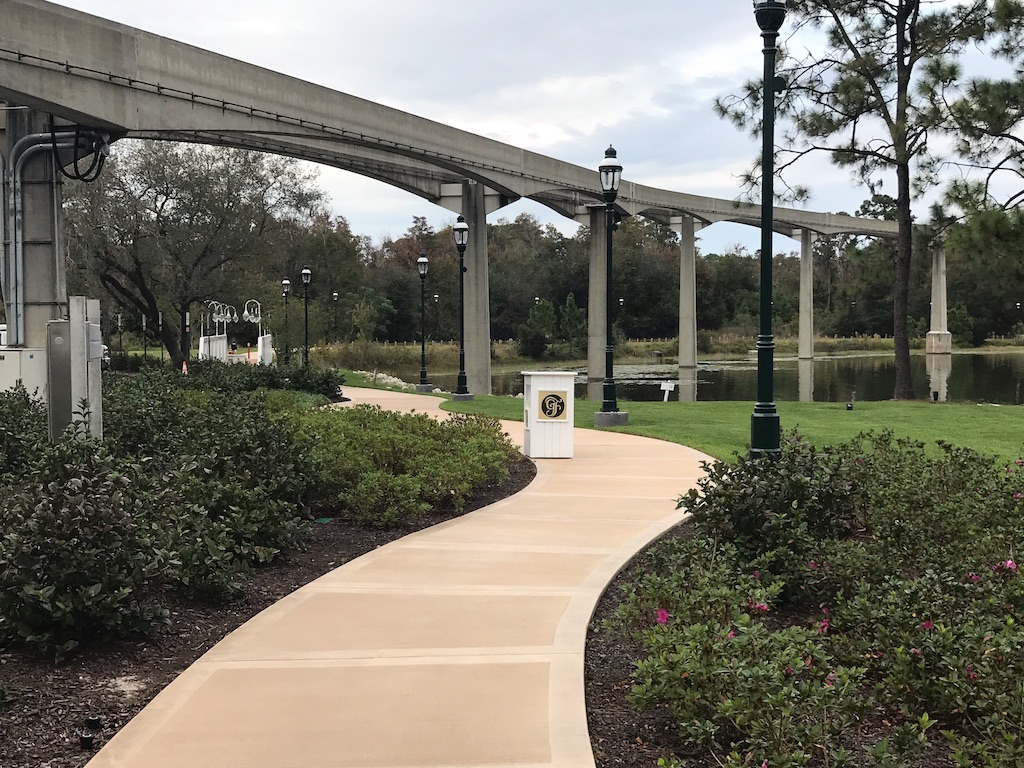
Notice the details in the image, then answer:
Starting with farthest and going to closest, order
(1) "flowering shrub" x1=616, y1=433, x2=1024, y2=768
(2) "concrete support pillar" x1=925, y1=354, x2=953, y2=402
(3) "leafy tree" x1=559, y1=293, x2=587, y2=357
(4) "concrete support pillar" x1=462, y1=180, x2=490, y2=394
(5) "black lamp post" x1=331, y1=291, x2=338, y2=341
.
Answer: (3) "leafy tree" x1=559, y1=293, x2=587, y2=357, (5) "black lamp post" x1=331, y1=291, x2=338, y2=341, (2) "concrete support pillar" x1=925, y1=354, x2=953, y2=402, (4) "concrete support pillar" x1=462, y1=180, x2=490, y2=394, (1) "flowering shrub" x1=616, y1=433, x2=1024, y2=768

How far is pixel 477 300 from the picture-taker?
3494 cm

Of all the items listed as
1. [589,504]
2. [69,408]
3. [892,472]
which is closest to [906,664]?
[892,472]

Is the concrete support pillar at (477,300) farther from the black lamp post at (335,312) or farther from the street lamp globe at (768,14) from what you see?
the black lamp post at (335,312)

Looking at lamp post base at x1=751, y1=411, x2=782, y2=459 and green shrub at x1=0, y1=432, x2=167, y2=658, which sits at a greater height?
lamp post base at x1=751, y1=411, x2=782, y2=459

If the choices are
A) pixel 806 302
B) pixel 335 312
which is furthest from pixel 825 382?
pixel 335 312

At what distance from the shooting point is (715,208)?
5550 centimetres

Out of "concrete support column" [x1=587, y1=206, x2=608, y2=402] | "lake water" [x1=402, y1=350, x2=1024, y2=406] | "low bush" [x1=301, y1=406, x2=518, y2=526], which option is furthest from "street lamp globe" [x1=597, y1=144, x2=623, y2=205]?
"concrete support column" [x1=587, y1=206, x2=608, y2=402]

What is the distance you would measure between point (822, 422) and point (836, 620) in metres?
14.8

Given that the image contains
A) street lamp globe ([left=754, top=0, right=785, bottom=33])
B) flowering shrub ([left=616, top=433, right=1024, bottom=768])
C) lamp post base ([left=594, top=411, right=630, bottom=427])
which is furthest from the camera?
lamp post base ([left=594, top=411, right=630, bottom=427])

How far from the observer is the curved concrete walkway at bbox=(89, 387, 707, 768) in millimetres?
3910

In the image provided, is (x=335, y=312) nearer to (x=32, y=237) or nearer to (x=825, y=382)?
(x=825, y=382)

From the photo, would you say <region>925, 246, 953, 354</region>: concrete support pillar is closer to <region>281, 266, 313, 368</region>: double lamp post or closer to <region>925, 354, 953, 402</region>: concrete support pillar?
<region>925, 354, 953, 402</region>: concrete support pillar

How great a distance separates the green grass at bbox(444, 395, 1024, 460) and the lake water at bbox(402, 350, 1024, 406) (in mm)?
8633

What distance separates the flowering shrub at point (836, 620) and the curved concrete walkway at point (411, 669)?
1.56 feet
